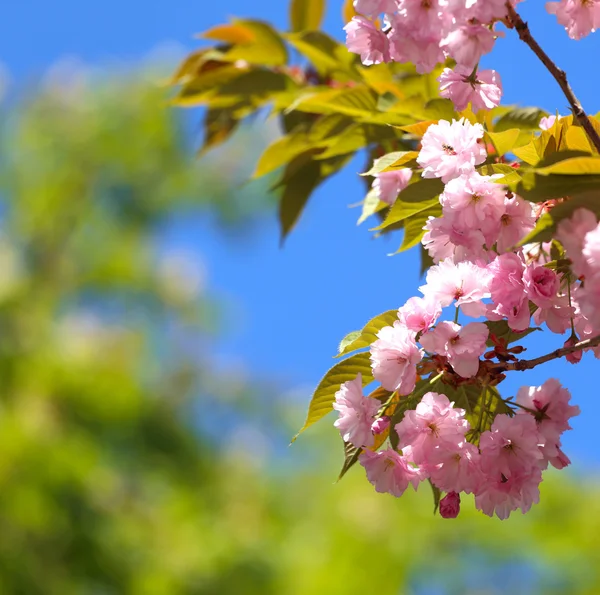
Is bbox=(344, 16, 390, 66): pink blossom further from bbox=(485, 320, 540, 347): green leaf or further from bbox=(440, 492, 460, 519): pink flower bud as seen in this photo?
bbox=(440, 492, 460, 519): pink flower bud

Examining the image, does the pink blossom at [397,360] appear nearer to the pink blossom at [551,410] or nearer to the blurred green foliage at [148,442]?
the pink blossom at [551,410]

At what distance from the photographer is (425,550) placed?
819cm

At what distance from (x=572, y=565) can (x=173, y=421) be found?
409 centimetres

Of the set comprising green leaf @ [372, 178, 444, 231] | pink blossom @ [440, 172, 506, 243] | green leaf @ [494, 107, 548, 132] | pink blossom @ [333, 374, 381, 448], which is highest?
green leaf @ [494, 107, 548, 132]

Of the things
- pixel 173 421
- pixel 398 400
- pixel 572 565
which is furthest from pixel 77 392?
pixel 398 400

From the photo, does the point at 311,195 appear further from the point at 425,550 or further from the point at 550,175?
the point at 425,550

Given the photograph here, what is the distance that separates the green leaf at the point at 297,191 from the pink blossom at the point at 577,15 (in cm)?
58

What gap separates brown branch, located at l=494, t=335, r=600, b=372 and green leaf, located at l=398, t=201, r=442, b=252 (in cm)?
17

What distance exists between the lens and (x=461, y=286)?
75 cm

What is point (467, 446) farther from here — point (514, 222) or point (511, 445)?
point (514, 222)

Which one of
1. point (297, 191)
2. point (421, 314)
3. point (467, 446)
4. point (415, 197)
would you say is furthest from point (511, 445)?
point (297, 191)

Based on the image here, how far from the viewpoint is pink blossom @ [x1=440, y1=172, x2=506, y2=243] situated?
2.35 ft

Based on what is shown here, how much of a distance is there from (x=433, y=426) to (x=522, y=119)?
544mm

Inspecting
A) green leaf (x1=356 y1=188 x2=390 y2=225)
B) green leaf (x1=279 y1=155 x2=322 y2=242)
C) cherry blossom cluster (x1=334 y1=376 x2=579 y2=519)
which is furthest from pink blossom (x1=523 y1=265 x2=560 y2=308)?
green leaf (x1=279 y1=155 x2=322 y2=242)
